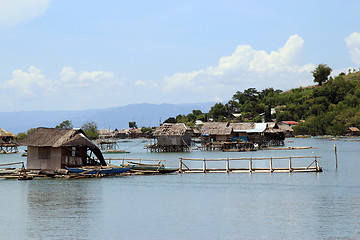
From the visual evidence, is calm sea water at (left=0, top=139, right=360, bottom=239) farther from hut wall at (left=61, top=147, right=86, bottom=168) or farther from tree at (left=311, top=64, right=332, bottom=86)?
tree at (left=311, top=64, right=332, bottom=86)

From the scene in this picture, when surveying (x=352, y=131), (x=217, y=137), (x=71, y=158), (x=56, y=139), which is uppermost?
(x=352, y=131)

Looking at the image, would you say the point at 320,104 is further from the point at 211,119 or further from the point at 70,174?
the point at 70,174

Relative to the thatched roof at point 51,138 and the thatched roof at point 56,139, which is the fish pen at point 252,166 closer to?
the thatched roof at point 56,139

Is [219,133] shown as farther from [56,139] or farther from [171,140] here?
[56,139]

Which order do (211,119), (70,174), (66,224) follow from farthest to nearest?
(211,119) → (70,174) → (66,224)

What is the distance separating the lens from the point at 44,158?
120 feet

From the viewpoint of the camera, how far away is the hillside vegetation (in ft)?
441

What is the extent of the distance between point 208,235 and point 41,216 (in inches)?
359

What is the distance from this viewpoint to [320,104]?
14825 centimetres

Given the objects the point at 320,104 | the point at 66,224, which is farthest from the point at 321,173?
the point at 320,104

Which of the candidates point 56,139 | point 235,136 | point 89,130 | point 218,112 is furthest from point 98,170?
point 218,112

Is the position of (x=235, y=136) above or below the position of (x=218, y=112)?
below

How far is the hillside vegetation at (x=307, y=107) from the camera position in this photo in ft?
441

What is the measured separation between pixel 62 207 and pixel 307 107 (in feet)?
454
